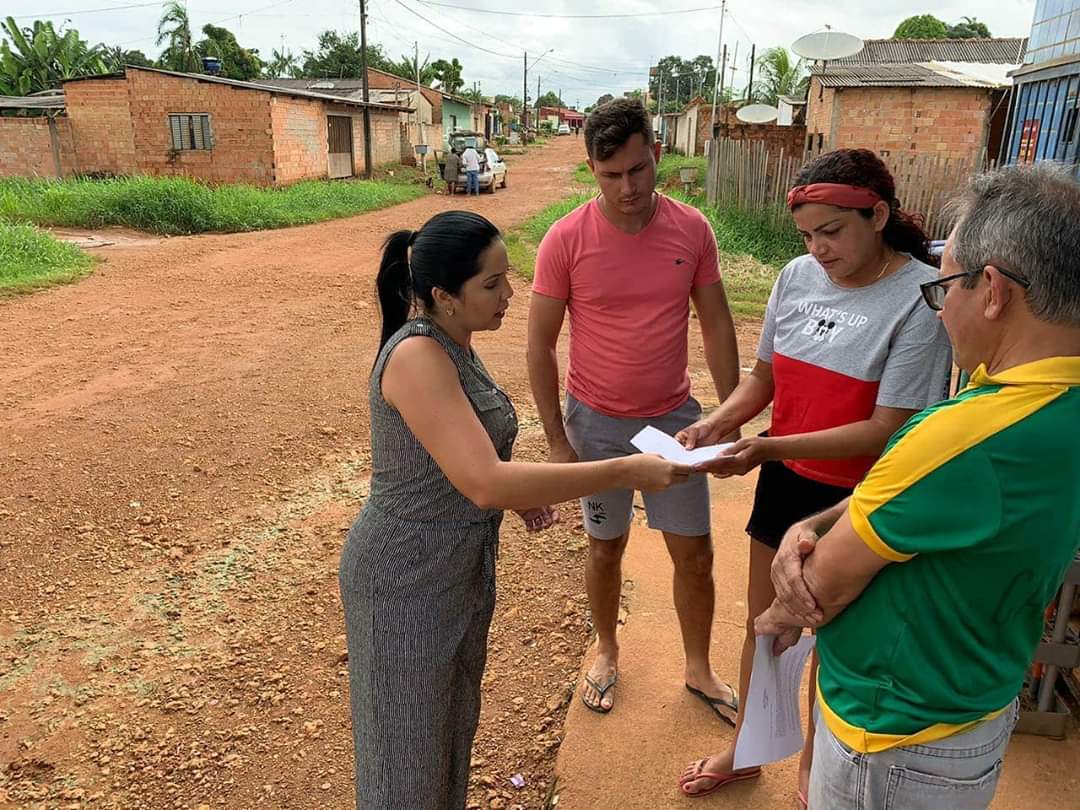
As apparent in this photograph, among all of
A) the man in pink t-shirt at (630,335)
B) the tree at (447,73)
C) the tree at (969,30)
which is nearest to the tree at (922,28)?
the tree at (969,30)

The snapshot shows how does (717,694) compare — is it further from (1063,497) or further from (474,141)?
(474,141)

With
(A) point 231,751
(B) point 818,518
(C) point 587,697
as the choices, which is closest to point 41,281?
(A) point 231,751

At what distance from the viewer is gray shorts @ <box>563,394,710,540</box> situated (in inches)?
107

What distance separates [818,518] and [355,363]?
6.18m

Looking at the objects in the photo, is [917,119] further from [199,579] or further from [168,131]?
[168,131]

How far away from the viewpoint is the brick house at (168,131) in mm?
19859

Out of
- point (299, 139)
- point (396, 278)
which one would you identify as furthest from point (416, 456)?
point (299, 139)

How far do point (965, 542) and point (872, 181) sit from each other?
44.1 inches

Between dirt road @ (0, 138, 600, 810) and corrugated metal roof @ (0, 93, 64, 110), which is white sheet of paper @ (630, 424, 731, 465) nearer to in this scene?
dirt road @ (0, 138, 600, 810)

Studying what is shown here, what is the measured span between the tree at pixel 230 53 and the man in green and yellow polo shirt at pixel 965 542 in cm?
4159

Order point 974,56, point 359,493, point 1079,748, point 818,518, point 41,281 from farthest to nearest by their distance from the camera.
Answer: point 974,56
point 41,281
point 359,493
point 1079,748
point 818,518

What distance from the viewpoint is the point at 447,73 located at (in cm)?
4941

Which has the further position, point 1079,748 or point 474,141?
point 474,141

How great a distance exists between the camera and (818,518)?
5.22 feet
